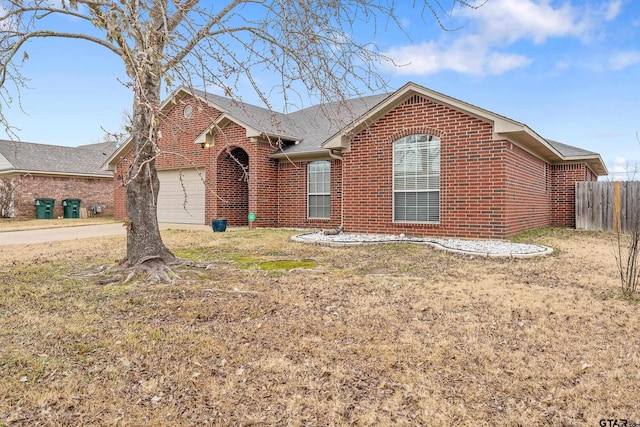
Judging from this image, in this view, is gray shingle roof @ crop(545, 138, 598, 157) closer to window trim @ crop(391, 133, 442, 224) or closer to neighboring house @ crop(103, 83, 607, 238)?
neighboring house @ crop(103, 83, 607, 238)

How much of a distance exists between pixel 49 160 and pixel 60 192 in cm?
221

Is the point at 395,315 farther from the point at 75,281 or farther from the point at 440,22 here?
the point at 75,281

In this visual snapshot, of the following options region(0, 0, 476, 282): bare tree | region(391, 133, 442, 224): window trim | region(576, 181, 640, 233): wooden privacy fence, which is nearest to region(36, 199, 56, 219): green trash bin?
region(0, 0, 476, 282): bare tree

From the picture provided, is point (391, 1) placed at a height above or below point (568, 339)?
above

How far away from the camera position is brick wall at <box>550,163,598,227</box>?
14828mm

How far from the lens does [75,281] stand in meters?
6.11

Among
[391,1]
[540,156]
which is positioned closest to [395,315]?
[391,1]

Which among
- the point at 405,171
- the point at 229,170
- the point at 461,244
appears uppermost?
the point at 229,170

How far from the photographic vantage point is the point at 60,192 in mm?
24406

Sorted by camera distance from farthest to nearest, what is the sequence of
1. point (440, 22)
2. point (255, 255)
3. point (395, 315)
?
1. point (255, 255)
2. point (395, 315)
3. point (440, 22)

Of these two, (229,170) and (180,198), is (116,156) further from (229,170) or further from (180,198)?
(229,170)

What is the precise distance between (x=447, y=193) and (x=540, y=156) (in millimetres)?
4975

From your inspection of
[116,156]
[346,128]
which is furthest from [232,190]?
[346,128]

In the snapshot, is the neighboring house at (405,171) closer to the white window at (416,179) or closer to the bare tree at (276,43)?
the white window at (416,179)
